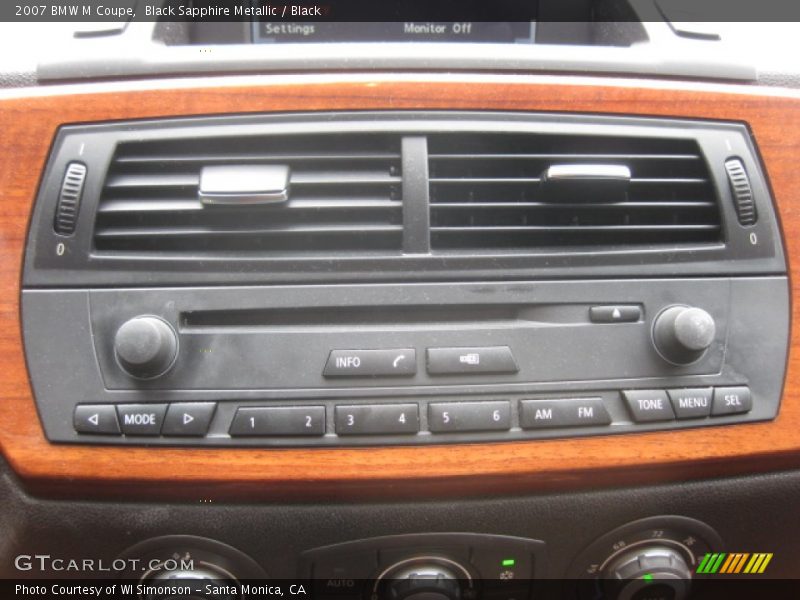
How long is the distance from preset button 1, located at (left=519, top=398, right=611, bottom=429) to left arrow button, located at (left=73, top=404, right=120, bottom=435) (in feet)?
1.78

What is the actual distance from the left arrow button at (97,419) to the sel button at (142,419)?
11mm

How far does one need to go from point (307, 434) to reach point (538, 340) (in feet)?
1.11

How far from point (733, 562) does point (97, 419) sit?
3.20 ft

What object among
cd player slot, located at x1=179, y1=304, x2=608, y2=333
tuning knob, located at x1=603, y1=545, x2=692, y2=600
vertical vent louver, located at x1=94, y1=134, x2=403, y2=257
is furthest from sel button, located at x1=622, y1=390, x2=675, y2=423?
vertical vent louver, located at x1=94, y1=134, x2=403, y2=257

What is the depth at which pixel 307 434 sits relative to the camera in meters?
0.87

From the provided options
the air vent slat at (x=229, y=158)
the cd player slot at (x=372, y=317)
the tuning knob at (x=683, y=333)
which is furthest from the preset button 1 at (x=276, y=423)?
the tuning knob at (x=683, y=333)

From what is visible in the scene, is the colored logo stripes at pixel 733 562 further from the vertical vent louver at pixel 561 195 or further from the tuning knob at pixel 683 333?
the vertical vent louver at pixel 561 195

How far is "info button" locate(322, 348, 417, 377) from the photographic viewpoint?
87 cm

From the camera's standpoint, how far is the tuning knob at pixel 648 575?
988 mm

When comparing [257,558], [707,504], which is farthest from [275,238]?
[707,504]

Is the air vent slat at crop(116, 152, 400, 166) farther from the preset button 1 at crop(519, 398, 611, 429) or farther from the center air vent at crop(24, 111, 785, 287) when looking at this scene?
the preset button 1 at crop(519, 398, 611, 429)

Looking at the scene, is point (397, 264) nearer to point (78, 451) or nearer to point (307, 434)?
point (307, 434)

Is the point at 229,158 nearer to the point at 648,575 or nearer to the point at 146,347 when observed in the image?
the point at 146,347

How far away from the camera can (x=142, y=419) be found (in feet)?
2.85
